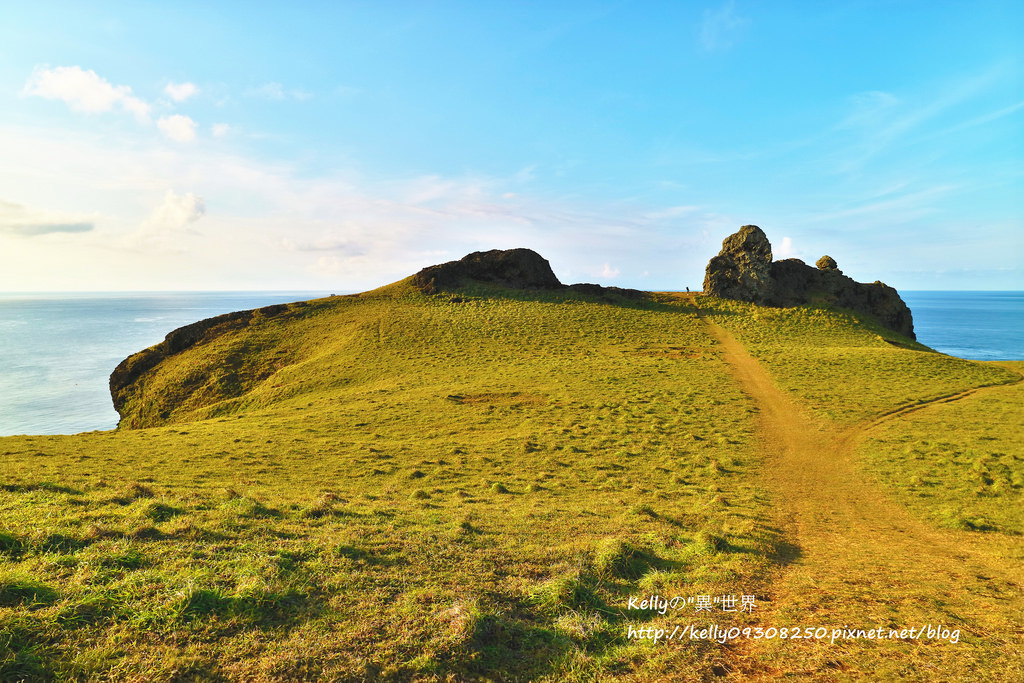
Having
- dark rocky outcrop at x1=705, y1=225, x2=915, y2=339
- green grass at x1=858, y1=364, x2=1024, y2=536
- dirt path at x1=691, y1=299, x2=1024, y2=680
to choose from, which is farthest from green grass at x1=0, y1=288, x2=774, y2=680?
dark rocky outcrop at x1=705, y1=225, x2=915, y2=339

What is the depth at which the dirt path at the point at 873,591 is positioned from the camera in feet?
24.8

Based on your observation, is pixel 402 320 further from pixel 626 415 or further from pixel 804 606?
pixel 804 606

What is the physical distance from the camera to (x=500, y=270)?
253 ft

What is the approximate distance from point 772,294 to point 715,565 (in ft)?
234

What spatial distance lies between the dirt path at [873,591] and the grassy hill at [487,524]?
3.4 inches

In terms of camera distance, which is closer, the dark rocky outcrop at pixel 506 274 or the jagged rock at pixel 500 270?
the dark rocky outcrop at pixel 506 274

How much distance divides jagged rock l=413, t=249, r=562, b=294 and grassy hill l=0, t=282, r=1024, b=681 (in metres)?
34.1

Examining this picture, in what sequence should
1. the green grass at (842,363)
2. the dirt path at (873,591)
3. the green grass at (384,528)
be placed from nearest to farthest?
the green grass at (384,528)
the dirt path at (873,591)
the green grass at (842,363)

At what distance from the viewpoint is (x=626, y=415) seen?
30578mm

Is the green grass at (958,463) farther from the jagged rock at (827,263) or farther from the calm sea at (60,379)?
the calm sea at (60,379)

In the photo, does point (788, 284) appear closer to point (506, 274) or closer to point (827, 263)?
point (827, 263)

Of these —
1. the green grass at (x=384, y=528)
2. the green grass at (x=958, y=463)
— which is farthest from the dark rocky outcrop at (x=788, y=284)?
the green grass at (x=958, y=463)

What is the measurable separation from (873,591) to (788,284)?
242 feet

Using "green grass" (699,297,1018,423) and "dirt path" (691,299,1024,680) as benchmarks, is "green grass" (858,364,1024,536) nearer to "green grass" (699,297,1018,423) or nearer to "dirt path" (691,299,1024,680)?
"dirt path" (691,299,1024,680)
